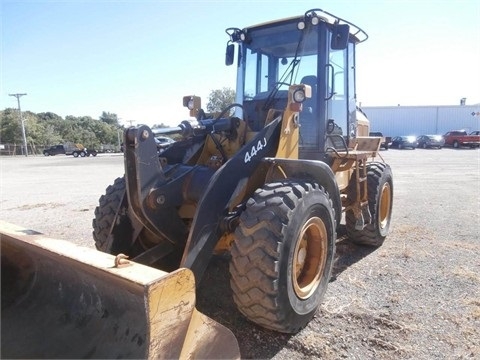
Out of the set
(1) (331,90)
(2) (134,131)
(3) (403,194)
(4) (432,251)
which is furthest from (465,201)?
(2) (134,131)

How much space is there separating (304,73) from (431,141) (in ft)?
124

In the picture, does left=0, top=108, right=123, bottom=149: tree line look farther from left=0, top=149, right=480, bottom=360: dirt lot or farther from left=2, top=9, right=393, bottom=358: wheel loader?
left=2, top=9, right=393, bottom=358: wheel loader

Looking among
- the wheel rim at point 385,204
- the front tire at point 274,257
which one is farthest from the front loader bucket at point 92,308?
the wheel rim at point 385,204

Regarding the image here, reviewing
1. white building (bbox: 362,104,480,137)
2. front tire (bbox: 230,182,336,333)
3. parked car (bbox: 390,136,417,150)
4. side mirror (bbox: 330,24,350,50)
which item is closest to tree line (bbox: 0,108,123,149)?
white building (bbox: 362,104,480,137)

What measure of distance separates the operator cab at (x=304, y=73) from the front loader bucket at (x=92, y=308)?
2296mm

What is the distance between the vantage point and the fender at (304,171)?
3373 mm

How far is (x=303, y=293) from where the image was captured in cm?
315

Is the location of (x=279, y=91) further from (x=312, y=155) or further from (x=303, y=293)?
(x=303, y=293)

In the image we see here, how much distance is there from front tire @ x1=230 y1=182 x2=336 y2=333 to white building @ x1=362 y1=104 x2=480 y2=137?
4709 cm

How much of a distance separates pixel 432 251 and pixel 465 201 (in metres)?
4.89

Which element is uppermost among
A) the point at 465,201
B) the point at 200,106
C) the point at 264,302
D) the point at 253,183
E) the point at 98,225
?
the point at 200,106

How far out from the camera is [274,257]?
2.72m

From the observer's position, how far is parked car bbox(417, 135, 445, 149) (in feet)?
122

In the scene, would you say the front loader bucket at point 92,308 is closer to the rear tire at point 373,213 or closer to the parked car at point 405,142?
the rear tire at point 373,213
